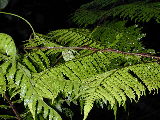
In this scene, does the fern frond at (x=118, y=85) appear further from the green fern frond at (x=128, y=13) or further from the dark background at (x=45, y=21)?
the dark background at (x=45, y=21)

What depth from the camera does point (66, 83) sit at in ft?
2.36

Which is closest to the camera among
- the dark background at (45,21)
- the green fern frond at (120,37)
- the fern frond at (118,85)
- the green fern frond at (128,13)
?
the fern frond at (118,85)

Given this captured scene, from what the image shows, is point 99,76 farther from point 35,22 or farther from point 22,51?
point 35,22

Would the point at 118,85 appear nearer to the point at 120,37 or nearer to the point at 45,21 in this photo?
the point at 120,37

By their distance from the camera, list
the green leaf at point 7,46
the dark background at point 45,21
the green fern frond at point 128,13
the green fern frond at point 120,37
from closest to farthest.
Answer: the green leaf at point 7,46, the green fern frond at point 120,37, the green fern frond at point 128,13, the dark background at point 45,21

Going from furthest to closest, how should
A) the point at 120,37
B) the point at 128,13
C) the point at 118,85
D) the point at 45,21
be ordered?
the point at 45,21, the point at 128,13, the point at 120,37, the point at 118,85

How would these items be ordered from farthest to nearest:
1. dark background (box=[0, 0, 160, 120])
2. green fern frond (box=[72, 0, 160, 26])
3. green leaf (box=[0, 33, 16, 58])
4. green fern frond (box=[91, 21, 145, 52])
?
dark background (box=[0, 0, 160, 120]) < green fern frond (box=[72, 0, 160, 26]) < green fern frond (box=[91, 21, 145, 52]) < green leaf (box=[0, 33, 16, 58])

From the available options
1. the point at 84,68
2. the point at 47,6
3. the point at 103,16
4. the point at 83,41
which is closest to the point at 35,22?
the point at 47,6

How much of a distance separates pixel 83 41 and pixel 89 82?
0.31 m

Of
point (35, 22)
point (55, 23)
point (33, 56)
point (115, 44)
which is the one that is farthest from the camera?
point (55, 23)

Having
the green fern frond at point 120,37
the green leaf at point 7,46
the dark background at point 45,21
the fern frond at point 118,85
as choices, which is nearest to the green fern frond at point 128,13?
the green fern frond at point 120,37

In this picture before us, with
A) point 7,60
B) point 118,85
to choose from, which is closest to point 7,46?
point 7,60

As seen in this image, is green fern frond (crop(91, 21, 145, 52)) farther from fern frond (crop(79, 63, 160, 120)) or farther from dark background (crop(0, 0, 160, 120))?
dark background (crop(0, 0, 160, 120))

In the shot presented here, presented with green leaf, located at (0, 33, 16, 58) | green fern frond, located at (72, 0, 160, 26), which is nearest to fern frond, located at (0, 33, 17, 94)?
green leaf, located at (0, 33, 16, 58)
